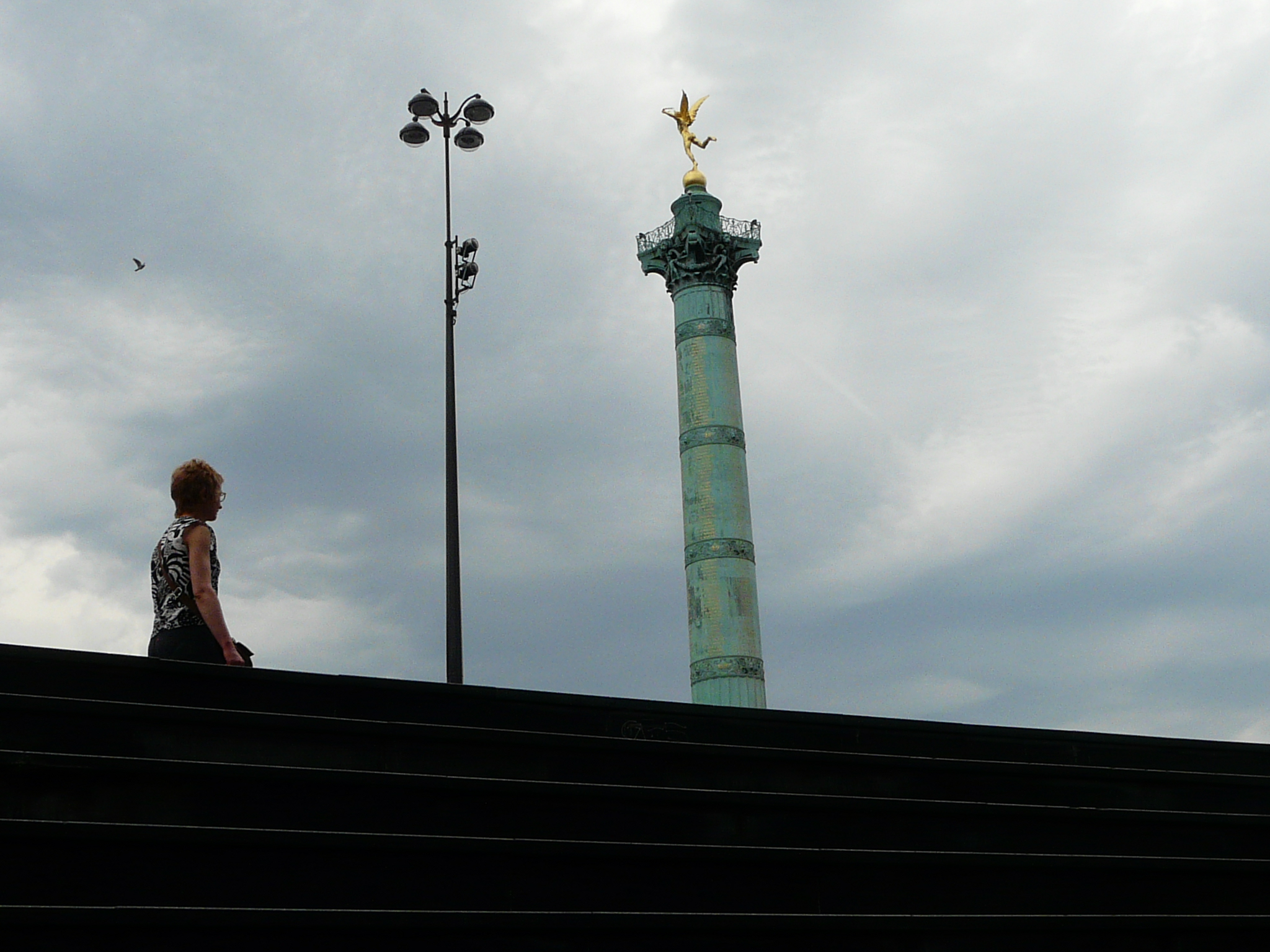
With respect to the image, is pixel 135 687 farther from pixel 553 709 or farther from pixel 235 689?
pixel 553 709

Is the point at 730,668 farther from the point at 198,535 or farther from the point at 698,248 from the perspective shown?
the point at 198,535

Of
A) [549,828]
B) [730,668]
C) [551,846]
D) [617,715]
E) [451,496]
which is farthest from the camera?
[730,668]

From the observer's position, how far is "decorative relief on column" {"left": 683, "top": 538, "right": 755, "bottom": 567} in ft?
81.4

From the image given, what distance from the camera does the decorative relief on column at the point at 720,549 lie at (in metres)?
24.8

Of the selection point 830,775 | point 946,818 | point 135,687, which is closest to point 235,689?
point 135,687

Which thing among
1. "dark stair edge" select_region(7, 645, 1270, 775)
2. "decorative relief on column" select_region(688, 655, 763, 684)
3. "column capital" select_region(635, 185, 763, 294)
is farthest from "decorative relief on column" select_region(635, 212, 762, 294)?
"dark stair edge" select_region(7, 645, 1270, 775)

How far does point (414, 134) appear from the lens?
52.9ft

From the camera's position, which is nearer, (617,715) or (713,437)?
(617,715)

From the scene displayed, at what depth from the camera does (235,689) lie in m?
6.18

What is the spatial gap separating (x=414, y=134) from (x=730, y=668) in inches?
447

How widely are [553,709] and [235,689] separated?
1.46 meters

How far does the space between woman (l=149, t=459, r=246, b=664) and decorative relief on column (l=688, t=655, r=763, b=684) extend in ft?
59.4

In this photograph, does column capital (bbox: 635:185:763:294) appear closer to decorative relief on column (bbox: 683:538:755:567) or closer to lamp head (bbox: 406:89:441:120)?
decorative relief on column (bbox: 683:538:755:567)

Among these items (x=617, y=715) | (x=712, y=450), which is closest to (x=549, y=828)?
(x=617, y=715)
